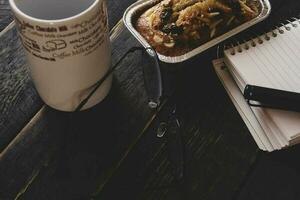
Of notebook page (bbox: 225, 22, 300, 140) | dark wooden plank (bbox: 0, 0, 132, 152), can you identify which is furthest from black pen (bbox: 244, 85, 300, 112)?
dark wooden plank (bbox: 0, 0, 132, 152)

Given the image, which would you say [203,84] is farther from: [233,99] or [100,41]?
[100,41]

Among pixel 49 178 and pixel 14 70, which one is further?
pixel 14 70

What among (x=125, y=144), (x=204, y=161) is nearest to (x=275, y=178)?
(x=204, y=161)

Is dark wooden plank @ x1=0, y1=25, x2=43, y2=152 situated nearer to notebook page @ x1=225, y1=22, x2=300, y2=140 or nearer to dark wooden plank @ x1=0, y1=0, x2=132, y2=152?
dark wooden plank @ x1=0, y1=0, x2=132, y2=152

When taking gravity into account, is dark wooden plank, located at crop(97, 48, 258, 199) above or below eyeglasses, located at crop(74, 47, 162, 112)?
below

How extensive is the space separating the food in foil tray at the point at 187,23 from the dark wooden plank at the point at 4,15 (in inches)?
9.1

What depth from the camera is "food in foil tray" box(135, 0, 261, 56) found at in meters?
0.68

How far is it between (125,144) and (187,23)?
20 centimetres

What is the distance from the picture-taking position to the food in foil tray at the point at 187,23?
27.0 inches

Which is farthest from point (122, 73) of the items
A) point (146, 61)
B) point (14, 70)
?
point (14, 70)

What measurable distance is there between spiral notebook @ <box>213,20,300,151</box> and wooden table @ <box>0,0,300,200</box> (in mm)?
16

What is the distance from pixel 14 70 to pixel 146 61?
20cm

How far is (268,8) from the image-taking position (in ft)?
2.43

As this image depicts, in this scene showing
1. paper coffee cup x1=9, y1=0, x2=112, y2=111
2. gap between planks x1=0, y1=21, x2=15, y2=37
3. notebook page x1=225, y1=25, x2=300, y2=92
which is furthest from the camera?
gap between planks x1=0, y1=21, x2=15, y2=37
